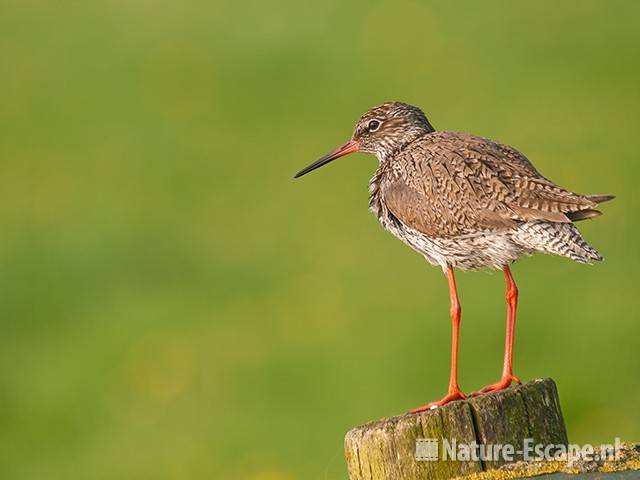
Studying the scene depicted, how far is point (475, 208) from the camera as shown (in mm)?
8531

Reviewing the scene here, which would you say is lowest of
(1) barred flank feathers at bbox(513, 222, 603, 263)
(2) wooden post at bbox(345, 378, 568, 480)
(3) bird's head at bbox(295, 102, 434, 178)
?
(2) wooden post at bbox(345, 378, 568, 480)

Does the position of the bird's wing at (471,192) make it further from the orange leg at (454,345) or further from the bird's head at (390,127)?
the bird's head at (390,127)

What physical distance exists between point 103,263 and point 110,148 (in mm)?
5329

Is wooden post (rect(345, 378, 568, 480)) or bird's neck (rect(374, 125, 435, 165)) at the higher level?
bird's neck (rect(374, 125, 435, 165))

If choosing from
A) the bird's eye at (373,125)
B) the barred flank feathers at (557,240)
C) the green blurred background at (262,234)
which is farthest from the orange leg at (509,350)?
the green blurred background at (262,234)

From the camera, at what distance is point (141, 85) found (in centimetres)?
2953

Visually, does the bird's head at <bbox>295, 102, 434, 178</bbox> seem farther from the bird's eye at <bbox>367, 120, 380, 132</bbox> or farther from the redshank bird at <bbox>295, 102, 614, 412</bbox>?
the redshank bird at <bbox>295, 102, 614, 412</bbox>

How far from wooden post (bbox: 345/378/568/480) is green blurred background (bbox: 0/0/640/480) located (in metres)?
8.12

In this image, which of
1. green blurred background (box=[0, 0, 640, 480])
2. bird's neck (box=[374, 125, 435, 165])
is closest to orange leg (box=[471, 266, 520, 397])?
bird's neck (box=[374, 125, 435, 165])

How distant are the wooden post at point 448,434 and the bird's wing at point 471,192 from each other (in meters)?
2.04

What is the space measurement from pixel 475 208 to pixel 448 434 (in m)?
2.68

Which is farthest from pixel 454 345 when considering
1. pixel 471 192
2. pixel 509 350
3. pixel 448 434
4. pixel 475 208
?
pixel 448 434

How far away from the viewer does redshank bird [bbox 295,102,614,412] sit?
818cm

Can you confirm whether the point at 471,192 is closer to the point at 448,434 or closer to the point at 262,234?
the point at 448,434
